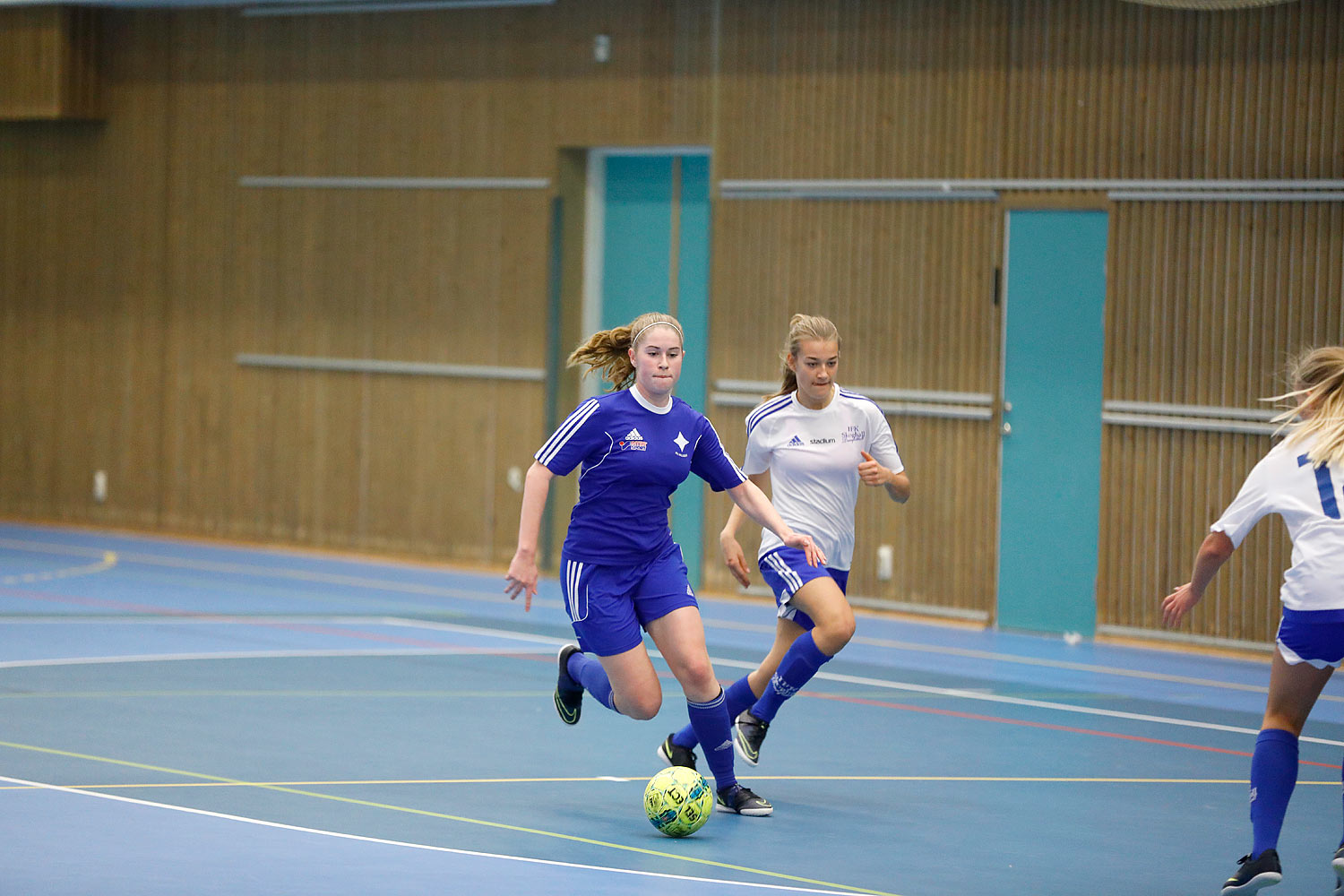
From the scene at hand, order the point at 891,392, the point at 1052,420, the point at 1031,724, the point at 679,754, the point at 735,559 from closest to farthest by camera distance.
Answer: the point at 679,754 → the point at 735,559 → the point at 1031,724 → the point at 1052,420 → the point at 891,392

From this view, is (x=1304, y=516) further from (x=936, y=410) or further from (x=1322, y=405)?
(x=936, y=410)

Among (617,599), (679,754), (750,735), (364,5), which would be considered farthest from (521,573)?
(364,5)

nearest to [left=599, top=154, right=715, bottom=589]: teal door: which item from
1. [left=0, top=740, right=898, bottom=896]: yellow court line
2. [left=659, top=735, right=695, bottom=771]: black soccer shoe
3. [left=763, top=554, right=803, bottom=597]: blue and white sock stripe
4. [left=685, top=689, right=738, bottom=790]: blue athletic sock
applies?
[left=763, top=554, right=803, bottom=597]: blue and white sock stripe

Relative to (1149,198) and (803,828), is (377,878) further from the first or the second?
(1149,198)

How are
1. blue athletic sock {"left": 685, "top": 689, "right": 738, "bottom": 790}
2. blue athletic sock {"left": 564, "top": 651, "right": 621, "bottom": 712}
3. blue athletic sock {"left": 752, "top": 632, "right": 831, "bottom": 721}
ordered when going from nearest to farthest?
1. blue athletic sock {"left": 685, "top": 689, "right": 738, "bottom": 790}
2. blue athletic sock {"left": 564, "top": 651, "right": 621, "bottom": 712}
3. blue athletic sock {"left": 752, "top": 632, "right": 831, "bottom": 721}

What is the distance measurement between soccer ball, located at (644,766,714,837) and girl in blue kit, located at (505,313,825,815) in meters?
0.27

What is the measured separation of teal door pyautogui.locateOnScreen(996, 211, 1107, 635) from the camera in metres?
13.0

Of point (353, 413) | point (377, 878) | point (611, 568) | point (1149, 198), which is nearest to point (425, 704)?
point (611, 568)

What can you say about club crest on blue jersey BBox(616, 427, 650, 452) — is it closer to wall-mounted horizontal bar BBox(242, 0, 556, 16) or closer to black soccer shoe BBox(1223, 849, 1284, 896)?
black soccer shoe BBox(1223, 849, 1284, 896)

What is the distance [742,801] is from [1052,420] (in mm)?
6833

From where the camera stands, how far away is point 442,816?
690 cm

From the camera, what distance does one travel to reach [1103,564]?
42.6 feet

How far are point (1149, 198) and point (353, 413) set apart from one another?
25.5ft

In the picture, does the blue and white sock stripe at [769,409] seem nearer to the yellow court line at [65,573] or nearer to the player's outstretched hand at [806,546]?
the player's outstretched hand at [806,546]
